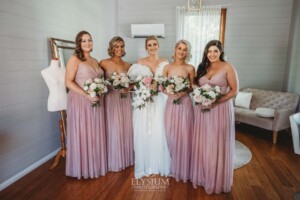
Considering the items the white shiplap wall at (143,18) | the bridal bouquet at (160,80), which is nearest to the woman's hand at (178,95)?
the bridal bouquet at (160,80)

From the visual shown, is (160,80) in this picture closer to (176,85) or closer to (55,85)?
(176,85)

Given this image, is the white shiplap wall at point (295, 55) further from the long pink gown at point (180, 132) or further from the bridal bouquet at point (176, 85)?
the bridal bouquet at point (176, 85)

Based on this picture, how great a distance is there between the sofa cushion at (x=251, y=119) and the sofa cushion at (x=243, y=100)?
13 cm

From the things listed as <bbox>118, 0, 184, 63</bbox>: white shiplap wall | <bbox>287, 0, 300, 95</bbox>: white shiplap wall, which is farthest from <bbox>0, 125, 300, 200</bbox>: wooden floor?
<bbox>118, 0, 184, 63</bbox>: white shiplap wall

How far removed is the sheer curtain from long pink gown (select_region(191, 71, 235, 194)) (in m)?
3.13

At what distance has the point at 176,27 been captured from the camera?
553cm

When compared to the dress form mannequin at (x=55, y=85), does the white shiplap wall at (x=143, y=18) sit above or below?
above

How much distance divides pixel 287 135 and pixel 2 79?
5.25 meters

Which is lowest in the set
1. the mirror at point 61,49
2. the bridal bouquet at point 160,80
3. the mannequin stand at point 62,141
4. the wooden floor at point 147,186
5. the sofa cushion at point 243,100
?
the wooden floor at point 147,186

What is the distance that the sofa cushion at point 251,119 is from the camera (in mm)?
4277

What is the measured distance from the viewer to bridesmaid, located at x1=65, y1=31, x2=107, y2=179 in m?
2.71

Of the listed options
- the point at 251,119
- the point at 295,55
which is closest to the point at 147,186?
the point at 251,119

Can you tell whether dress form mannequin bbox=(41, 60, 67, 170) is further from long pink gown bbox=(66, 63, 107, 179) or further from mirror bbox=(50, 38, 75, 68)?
mirror bbox=(50, 38, 75, 68)

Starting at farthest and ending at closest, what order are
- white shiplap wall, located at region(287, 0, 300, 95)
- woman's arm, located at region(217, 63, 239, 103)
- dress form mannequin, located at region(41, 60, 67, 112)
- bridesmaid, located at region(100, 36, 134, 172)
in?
white shiplap wall, located at region(287, 0, 300, 95), bridesmaid, located at region(100, 36, 134, 172), dress form mannequin, located at region(41, 60, 67, 112), woman's arm, located at region(217, 63, 239, 103)
